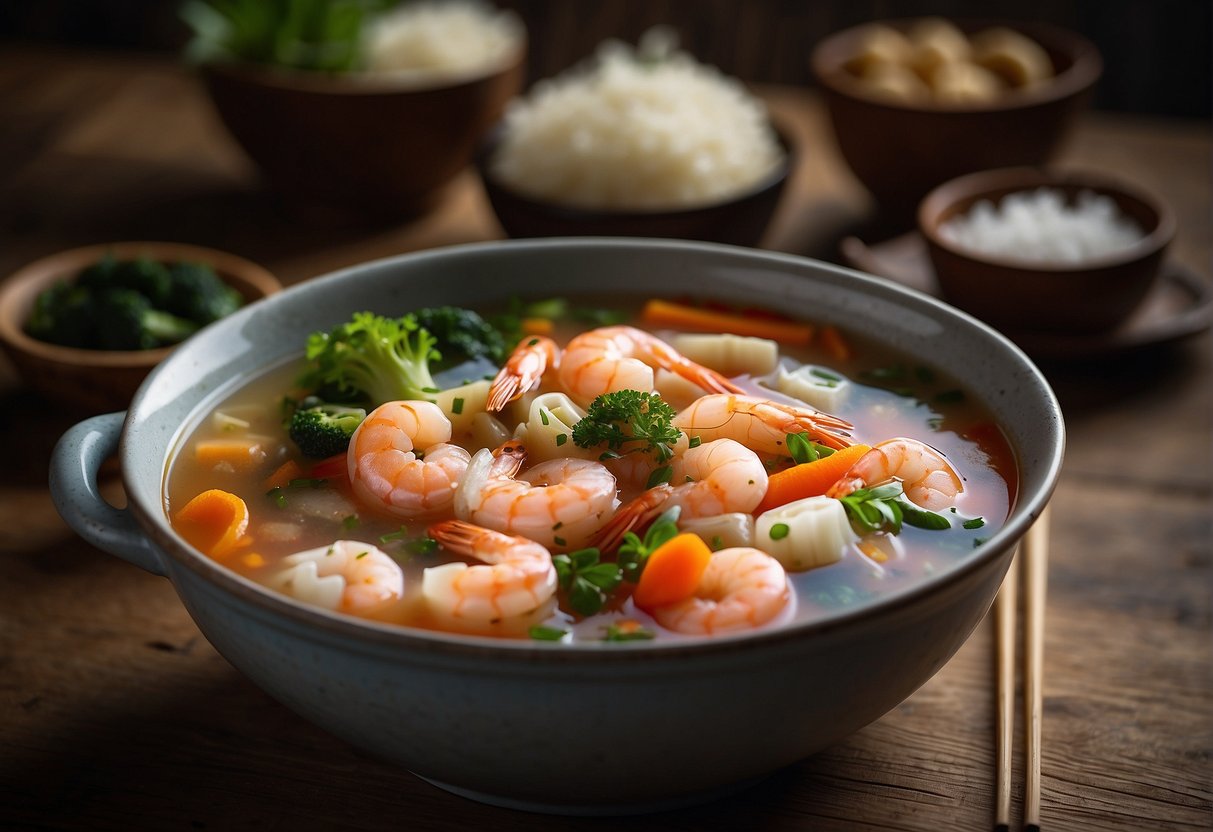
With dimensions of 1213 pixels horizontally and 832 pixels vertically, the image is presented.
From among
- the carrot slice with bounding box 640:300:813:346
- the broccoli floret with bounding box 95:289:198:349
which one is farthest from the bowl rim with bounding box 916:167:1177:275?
the broccoli floret with bounding box 95:289:198:349

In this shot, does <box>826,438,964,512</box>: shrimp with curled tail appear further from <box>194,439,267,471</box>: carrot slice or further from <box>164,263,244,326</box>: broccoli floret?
<box>164,263,244,326</box>: broccoli floret

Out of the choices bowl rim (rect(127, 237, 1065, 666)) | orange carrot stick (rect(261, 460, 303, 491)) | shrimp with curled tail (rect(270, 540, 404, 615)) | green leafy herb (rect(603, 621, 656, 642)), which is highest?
bowl rim (rect(127, 237, 1065, 666))

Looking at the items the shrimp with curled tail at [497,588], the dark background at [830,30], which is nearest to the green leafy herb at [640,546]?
the shrimp with curled tail at [497,588]

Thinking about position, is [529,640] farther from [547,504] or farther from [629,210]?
[629,210]

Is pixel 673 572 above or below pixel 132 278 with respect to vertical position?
above

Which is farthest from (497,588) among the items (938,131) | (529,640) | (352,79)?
(352,79)

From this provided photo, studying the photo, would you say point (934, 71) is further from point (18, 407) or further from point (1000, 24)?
point (18, 407)
